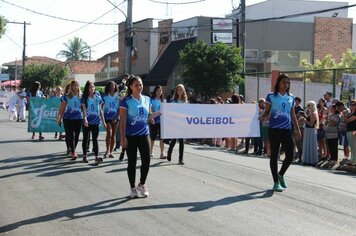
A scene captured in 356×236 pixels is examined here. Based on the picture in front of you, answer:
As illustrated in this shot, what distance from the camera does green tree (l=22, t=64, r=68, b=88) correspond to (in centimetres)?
5406

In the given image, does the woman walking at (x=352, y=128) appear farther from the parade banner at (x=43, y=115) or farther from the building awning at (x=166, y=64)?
the building awning at (x=166, y=64)

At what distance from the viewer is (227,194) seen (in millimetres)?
8781

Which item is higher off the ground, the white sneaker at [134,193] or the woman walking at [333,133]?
the woman walking at [333,133]

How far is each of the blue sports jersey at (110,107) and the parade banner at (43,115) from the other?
5.11 metres

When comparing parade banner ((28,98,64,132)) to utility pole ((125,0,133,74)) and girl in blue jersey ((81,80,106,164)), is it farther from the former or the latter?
utility pole ((125,0,133,74))

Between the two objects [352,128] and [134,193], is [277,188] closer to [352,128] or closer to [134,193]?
[134,193]

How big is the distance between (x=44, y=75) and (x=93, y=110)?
147ft

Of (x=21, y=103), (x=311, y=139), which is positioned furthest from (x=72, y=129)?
(x=21, y=103)

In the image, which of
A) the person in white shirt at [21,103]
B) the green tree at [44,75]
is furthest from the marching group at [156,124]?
the green tree at [44,75]

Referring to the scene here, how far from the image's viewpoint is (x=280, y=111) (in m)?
9.19

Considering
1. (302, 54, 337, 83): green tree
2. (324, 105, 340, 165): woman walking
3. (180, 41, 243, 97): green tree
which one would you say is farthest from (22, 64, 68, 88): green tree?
(324, 105, 340, 165): woman walking

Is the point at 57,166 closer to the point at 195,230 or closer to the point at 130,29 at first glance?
the point at 195,230

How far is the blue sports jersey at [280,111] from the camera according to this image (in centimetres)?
918

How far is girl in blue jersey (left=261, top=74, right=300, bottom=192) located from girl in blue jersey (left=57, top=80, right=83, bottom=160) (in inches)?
200
